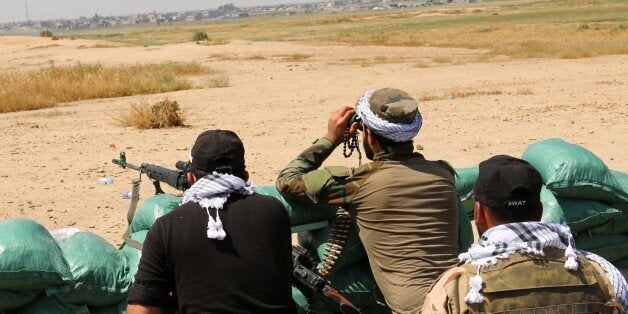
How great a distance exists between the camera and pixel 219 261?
264cm

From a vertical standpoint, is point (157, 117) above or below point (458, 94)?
above

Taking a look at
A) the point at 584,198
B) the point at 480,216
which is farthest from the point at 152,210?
the point at 584,198

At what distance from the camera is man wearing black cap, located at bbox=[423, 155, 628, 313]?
2.21 m

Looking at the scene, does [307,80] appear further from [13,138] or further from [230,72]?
[13,138]

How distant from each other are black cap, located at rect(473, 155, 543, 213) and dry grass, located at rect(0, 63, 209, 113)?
1451 cm

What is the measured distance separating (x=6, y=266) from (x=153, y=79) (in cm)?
1625

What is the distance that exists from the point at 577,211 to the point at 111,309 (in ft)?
8.60

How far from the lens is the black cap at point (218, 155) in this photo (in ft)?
9.18

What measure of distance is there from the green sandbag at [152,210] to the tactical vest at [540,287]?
209 cm

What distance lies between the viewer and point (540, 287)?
222cm

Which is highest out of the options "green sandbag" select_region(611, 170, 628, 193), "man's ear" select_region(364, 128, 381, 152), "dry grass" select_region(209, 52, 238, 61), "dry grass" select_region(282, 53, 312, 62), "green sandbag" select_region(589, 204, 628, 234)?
"man's ear" select_region(364, 128, 381, 152)

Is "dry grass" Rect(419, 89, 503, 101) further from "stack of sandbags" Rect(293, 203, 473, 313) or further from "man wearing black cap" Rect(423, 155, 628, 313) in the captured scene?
"man wearing black cap" Rect(423, 155, 628, 313)

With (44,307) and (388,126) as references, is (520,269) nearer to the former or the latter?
(388,126)

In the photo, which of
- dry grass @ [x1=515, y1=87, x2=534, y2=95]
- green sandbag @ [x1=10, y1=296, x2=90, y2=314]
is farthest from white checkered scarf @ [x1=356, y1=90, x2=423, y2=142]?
dry grass @ [x1=515, y1=87, x2=534, y2=95]
